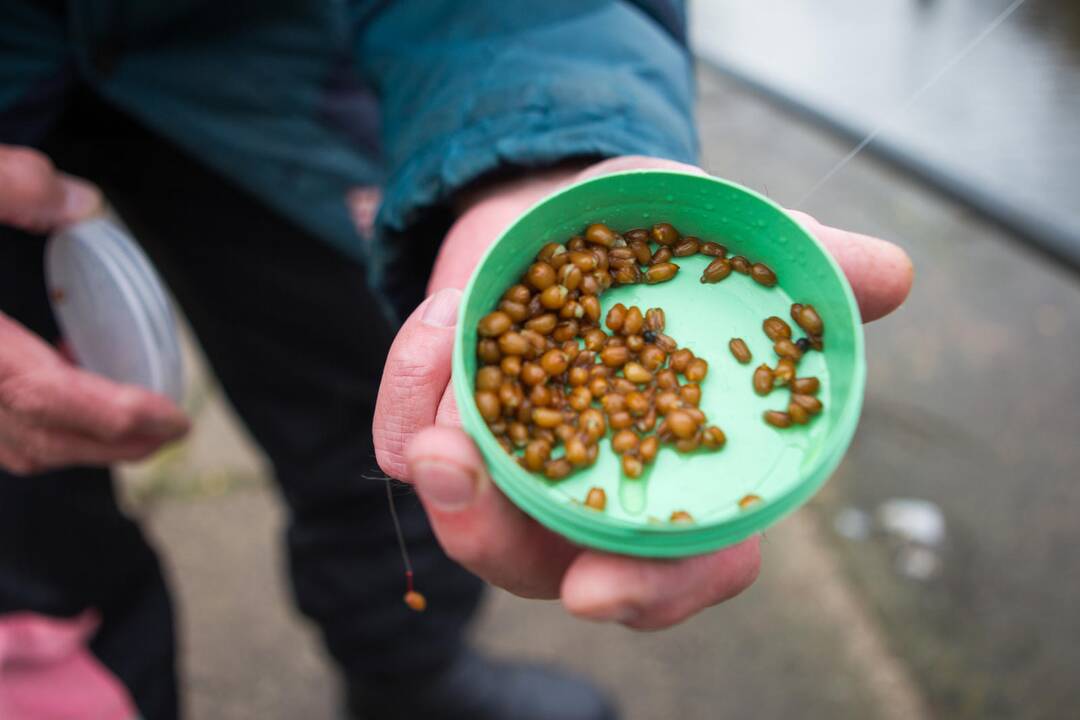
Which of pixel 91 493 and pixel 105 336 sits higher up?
pixel 105 336

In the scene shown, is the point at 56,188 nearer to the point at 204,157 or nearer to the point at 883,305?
the point at 204,157

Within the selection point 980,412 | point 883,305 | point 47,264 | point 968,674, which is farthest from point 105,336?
point 980,412

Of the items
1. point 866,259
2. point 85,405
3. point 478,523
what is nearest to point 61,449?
point 85,405

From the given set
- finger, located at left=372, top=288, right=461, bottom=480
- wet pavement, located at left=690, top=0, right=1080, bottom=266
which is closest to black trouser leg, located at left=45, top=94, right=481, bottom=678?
finger, located at left=372, top=288, right=461, bottom=480

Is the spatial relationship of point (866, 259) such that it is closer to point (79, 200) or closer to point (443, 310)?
point (443, 310)

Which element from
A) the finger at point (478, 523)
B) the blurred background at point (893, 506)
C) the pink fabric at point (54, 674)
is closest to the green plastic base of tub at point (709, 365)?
the finger at point (478, 523)

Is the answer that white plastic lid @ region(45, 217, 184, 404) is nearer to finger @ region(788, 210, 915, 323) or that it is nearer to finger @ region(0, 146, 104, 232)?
finger @ region(0, 146, 104, 232)
